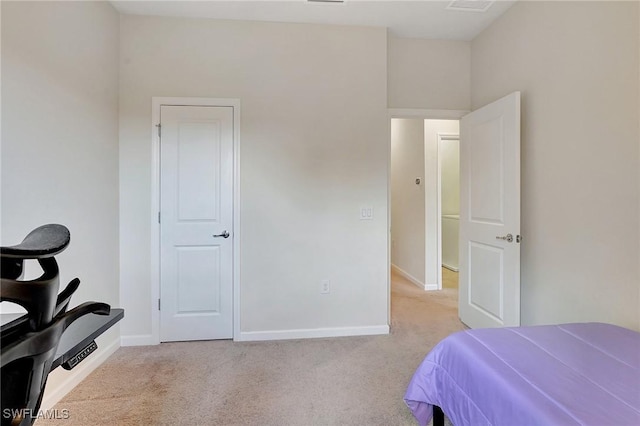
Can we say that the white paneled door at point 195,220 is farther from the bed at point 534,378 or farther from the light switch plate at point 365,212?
the bed at point 534,378

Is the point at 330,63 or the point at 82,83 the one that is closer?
the point at 82,83

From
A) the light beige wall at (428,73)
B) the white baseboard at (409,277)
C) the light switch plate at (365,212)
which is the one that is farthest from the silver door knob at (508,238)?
the white baseboard at (409,277)

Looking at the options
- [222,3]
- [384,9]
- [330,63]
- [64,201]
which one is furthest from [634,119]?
[64,201]

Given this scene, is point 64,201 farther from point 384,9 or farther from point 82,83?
point 384,9

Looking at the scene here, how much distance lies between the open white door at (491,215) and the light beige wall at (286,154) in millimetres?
795

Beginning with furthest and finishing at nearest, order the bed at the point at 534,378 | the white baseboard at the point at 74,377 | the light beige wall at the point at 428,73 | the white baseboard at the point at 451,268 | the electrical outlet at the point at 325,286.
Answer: the white baseboard at the point at 451,268 → the light beige wall at the point at 428,73 → the electrical outlet at the point at 325,286 → the white baseboard at the point at 74,377 → the bed at the point at 534,378

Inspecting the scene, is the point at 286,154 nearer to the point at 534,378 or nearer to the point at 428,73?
the point at 428,73

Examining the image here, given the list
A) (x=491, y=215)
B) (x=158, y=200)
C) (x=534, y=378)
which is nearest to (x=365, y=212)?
(x=491, y=215)

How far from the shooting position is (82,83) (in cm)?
211

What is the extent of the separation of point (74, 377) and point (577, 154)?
3456 millimetres

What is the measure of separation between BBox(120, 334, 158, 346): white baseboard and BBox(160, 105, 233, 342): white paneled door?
0.30 feet

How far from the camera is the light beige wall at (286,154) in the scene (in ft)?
8.58

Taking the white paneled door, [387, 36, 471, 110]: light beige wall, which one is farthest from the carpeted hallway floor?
[387, 36, 471, 110]: light beige wall

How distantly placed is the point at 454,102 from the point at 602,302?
202 centimetres
